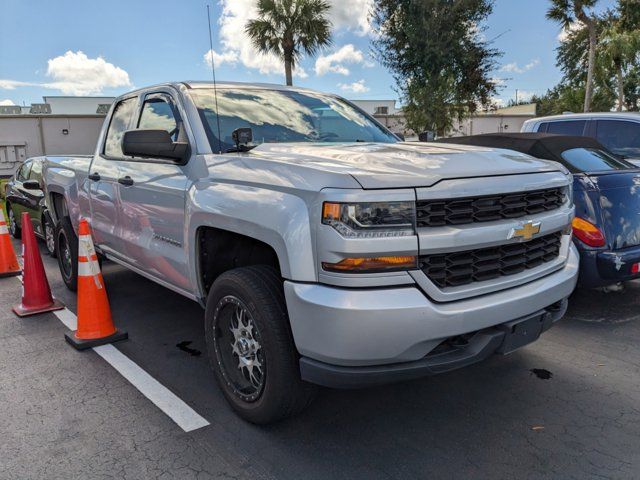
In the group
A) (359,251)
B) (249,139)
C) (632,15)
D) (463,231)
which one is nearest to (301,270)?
(359,251)

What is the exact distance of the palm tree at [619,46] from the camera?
1101 inches

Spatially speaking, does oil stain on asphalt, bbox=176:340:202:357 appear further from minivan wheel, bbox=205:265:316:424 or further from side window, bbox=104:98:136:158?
side window, bbox=104:98:136:158

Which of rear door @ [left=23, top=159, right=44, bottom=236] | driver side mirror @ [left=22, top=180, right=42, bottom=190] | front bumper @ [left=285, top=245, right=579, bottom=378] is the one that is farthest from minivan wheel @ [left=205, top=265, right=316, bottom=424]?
rear door @ [left=23, top=159, right=44, bottom=236]

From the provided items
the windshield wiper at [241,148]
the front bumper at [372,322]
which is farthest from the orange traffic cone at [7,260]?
the front bumper at [372,322]

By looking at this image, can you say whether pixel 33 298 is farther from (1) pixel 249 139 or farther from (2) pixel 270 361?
(2) pixel 270 361

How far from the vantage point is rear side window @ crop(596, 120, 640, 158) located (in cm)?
753

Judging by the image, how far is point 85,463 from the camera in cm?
274

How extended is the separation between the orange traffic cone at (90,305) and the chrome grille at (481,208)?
293cm

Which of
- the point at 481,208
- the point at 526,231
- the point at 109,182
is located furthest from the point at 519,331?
the point at 109,182

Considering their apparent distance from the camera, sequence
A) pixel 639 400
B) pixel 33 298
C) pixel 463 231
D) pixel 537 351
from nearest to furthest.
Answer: pixel 463 231 < pixel 639 400 < pixel 537 351 < pixel 33 298

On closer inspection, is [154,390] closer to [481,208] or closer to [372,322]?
[372,322]

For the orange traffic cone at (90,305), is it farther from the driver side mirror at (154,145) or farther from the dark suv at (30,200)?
the dark suv at (30,200)

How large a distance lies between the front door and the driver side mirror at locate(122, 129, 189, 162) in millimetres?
116

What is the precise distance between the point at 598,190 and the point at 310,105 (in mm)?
2676
